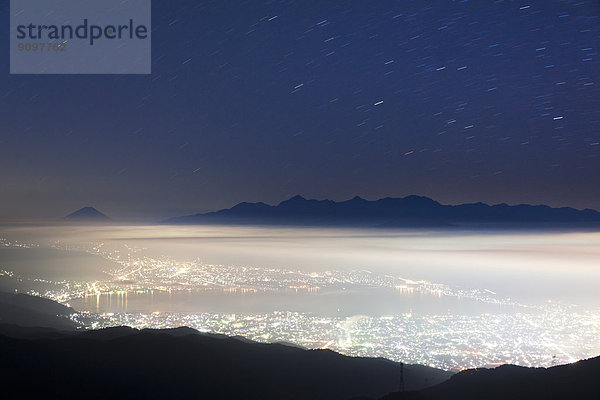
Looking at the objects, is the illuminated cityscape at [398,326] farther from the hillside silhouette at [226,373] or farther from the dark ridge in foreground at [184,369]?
the hillside silhouette at [226,373]

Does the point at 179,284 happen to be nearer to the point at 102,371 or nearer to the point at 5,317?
the point at 5,317

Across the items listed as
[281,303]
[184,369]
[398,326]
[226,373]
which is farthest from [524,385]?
[281,303]

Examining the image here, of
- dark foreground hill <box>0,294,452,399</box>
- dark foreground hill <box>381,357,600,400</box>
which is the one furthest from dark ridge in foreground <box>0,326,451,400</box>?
dark foreground hill <box>381,357,600,400</box>

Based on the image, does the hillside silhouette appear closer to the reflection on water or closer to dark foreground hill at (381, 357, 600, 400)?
dark foreground hill at (381, 357, 600, 400)

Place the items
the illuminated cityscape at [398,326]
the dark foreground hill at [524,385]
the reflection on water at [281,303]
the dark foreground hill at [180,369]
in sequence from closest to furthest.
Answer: the dark foreground hill at [524,385] < the dark foreground hill at [180,369] < the illuminated cityscape at [398,326] < the reflection on water at [281,303]

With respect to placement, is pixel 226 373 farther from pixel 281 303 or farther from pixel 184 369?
pixel 281 303

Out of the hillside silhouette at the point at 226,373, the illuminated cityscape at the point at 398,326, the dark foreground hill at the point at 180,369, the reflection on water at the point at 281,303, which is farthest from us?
the reflection on water at the point at 281,303

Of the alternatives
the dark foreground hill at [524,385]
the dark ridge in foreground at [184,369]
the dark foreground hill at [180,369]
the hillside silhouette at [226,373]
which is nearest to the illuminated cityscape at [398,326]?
the dark foreground hill at [180,369]

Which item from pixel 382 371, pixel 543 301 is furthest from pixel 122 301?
pixel 543 301
